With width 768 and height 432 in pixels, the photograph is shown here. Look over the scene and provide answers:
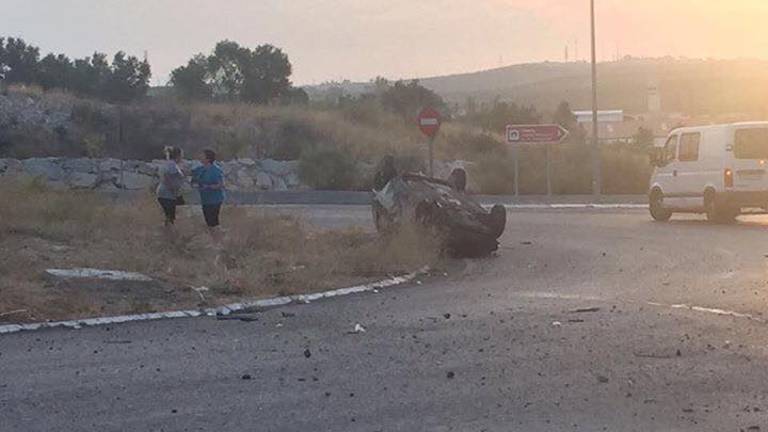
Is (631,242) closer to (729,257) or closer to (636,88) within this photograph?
(729,257)

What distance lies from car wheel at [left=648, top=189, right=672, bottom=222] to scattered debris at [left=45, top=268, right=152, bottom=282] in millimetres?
17497

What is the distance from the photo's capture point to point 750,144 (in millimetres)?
27875

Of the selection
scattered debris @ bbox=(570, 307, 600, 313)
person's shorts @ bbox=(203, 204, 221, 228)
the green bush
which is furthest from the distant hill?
scattered debris @ bbox=(570, 307, 600, 313)

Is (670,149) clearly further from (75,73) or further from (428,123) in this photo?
(75,73)

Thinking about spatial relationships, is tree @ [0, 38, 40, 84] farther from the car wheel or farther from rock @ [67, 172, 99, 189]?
the car wheel

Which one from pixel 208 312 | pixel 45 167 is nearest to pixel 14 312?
pixel 208 312

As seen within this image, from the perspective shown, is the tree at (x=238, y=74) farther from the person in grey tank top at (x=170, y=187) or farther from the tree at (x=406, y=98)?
the person in grey tank top at (x=170, y=187)

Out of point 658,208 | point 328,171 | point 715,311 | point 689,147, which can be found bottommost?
point 658,208

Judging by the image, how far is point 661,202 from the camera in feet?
99.7

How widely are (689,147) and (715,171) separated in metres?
1.39

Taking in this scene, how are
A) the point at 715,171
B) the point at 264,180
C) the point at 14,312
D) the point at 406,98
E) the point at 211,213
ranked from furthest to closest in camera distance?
1. the point at 406,98
2. the point at 264,180
3. the point at 715,171
4. the point at 211,213
5. the point at 14,312

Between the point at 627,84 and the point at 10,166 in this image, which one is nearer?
the point at 10,166

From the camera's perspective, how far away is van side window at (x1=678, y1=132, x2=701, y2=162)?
29.0 m

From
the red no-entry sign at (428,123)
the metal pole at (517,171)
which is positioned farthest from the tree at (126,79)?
the red no-entry sign at (428,123)
